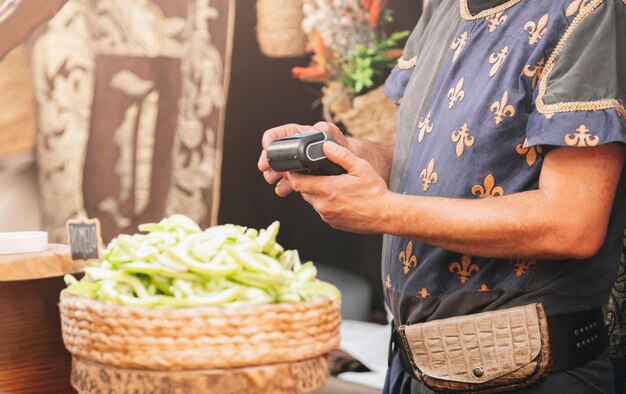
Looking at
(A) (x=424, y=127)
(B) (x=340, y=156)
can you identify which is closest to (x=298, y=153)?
(B) (x=340, y=156)

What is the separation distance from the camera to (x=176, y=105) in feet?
11.5

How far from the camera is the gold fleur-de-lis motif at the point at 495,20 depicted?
164 cm

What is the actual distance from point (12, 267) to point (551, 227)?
1.15m

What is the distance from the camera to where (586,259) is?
1577mm

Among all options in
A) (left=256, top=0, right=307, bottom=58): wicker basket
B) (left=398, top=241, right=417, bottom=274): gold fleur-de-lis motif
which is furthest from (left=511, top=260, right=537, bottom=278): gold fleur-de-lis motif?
(left=256, top=0, right=307, bottom=58): wicker basket

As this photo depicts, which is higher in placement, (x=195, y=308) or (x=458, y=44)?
(x=458, y=44)

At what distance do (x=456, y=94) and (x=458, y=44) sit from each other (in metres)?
0.14

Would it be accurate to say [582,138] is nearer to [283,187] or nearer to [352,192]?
[352,192]

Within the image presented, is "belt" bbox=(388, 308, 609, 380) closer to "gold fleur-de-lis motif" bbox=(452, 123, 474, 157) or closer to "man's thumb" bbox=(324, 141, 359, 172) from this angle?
"gold fleur-de-lis motif" bbox=(452, 123, 474, 157)

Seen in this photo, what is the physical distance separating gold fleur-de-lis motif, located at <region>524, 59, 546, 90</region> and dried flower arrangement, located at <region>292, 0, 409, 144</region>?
79.2 inches

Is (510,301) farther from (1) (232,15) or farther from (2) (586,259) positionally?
(1) (232,15)

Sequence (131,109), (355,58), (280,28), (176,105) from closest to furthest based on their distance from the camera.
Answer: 1. (131,109)
2. (176,105)
3. (355,58)
4. (280,28)

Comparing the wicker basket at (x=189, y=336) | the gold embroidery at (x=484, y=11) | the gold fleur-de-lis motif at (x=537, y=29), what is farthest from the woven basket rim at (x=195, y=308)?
the gold embroidery at (x=484, y=11)

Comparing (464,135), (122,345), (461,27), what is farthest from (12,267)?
(461,27)
